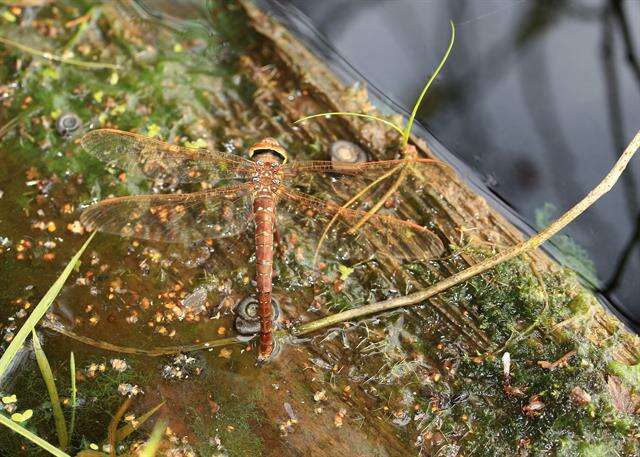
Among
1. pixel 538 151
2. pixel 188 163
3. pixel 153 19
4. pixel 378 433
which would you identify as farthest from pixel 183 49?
pixel 378 433

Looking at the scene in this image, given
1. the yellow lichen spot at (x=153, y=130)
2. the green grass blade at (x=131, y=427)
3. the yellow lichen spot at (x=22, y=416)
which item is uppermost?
the yellow lichen spot at (x=153, y=130)

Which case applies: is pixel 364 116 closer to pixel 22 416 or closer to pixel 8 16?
Answer: pixel 22 416

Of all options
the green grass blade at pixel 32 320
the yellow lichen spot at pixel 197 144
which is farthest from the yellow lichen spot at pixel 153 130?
the green grass blade at pixel 32 320

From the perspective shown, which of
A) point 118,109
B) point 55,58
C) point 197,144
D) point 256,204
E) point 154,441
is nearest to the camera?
point 154,441

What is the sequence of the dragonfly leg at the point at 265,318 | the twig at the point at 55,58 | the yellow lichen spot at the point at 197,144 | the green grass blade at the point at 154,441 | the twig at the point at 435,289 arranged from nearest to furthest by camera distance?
the green grass blade at the point at 154,441 < the dragonfly leg at the point at 265,318 < the twig at the point at 435,289 < the yellow lichen spot at the point at 197,144 < the twig at the point at 55,58

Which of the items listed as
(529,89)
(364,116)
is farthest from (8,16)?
(529,89)

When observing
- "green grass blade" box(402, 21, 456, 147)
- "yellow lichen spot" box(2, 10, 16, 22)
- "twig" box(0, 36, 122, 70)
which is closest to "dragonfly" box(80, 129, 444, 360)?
"green grass blade" box(402, 21, 456, 147)

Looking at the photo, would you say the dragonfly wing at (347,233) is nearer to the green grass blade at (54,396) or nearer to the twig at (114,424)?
the twig at (114,424)

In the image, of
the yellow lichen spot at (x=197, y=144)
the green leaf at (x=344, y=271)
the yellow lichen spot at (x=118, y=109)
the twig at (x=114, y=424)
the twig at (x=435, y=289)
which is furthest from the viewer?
the yellow lichen spot at (x=118, y=109)
